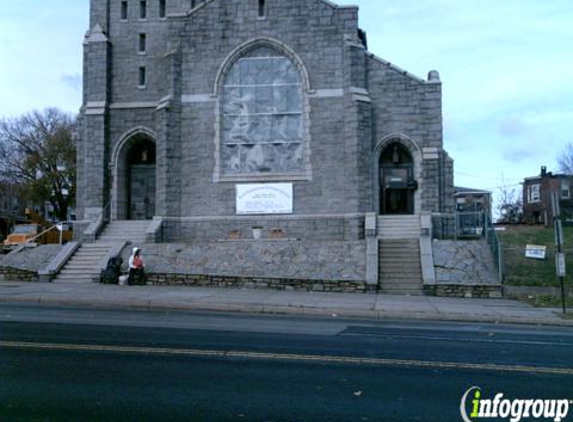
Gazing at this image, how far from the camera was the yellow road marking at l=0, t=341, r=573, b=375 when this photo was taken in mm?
8102

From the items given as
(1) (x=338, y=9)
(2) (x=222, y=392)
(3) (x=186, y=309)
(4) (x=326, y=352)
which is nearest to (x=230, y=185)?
(1) (x=338, y=9)

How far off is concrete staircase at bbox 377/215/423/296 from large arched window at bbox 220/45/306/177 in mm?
4871

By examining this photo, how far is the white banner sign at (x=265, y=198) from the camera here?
94.4ft

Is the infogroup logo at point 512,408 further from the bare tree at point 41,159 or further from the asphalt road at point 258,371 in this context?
the bare tree at point 41,159

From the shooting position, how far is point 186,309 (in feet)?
53.9

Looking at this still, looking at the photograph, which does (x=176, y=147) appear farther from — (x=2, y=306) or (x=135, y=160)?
(x=2, y=306)

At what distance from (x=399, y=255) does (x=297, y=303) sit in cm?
805

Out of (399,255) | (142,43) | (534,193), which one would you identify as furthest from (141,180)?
(534,193)

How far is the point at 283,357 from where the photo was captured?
8.57 m

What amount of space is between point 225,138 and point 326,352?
2143 centimetres

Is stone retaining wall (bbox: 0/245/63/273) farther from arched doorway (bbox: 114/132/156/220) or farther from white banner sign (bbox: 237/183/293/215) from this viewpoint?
white banner sign (bbox: 237/183/293/215)

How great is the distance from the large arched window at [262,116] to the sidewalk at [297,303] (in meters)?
9.79

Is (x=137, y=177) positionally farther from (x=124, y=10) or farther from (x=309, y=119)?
(x=309, y=119)

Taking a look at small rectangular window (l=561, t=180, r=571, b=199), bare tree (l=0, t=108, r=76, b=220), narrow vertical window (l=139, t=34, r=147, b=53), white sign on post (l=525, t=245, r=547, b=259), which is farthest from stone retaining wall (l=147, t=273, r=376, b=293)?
small rectangular window (l=561, t=180, r=571, b=199)
